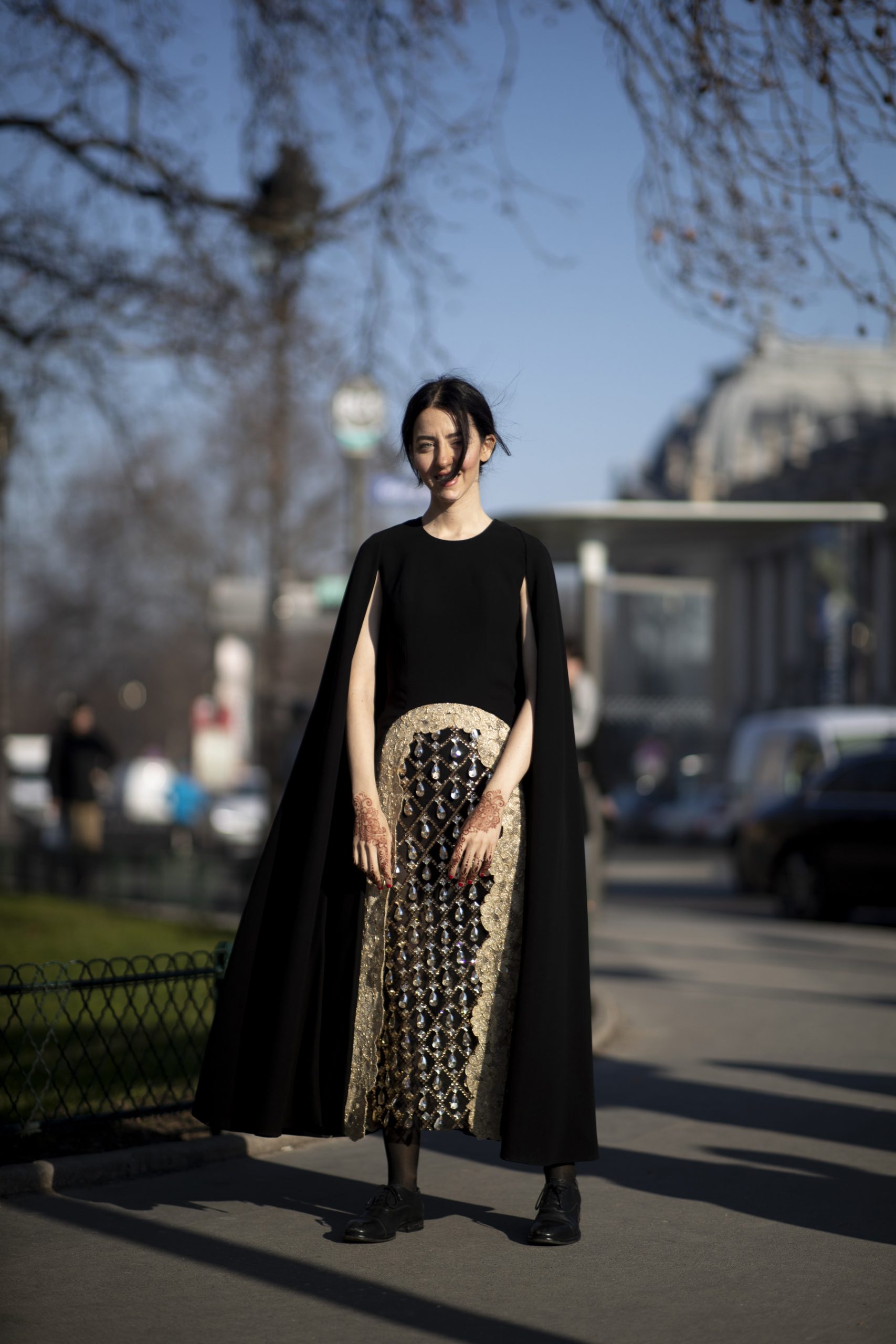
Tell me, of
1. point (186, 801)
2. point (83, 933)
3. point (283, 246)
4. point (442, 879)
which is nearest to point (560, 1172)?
point (442, 879)

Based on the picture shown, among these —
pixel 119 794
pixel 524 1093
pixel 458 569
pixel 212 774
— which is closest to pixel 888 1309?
pixel 524 1093

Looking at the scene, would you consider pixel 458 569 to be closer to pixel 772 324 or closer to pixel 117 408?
pixel 772 324

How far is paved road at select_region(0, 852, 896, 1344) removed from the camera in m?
3.97

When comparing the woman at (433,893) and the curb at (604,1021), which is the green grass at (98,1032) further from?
the curb at (604,1021)

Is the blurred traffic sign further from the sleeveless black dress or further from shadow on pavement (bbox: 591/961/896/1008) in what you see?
the sleeveless black dress

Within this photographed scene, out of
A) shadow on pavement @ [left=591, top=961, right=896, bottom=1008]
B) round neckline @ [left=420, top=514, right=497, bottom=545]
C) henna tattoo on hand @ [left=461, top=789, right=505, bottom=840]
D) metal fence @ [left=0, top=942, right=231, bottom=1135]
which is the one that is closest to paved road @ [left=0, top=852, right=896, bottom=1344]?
metal fence @ [left=0, top=942, right=231, bottom=1135]

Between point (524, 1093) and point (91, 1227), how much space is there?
1307mm

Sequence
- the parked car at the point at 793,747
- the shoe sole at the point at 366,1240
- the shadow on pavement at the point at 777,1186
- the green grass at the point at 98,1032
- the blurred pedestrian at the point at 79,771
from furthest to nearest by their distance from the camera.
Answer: the parked car at the point at 793,747, the blurred pedestrian at the point at 79,771, the green grass at the point at 98,1032, the shadow on pavement at the point at 777,1186, the shoe sole at the point at 366,1240

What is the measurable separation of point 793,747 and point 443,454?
17980 millimetres

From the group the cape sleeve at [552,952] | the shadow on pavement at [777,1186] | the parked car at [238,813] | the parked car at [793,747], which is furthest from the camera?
the parked car at [238,813]

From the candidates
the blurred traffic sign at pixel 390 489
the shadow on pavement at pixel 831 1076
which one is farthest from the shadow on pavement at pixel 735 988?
the blurred traffic sign at pixel 390 489

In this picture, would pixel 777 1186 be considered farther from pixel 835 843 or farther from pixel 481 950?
pixel 835 843

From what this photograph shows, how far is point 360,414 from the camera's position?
11445 millimetres

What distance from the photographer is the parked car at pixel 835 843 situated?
1594cm
